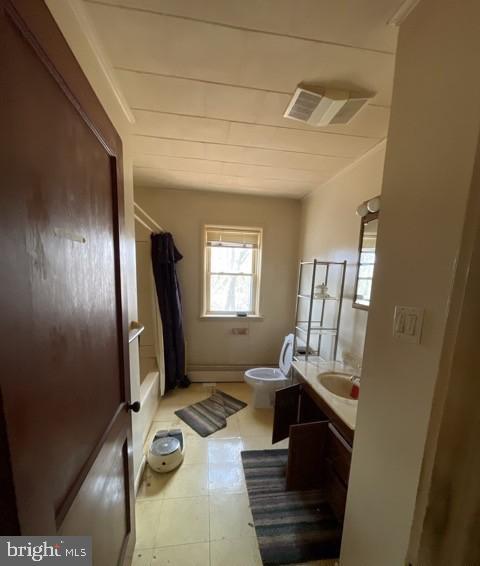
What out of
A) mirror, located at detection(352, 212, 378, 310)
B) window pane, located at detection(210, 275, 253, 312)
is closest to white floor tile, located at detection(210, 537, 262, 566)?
mirror, located at detection(352, 212, 378, 310)

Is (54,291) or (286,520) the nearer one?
(54,291)

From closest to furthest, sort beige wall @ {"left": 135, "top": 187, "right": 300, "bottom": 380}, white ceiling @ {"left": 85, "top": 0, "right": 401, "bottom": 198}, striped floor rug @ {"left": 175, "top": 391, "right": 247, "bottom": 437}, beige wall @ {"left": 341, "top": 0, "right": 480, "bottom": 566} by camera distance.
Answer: beige wall @ {"left": 341, "top": 0, "right": 480, "bottom": 566}, white ceiling @ {"left": 85, "top": 0, "right": 401, "bottom": 198}, striped floor rug @ {"left": 175, "top": 391, "right": 247, "bottom": 437}, beige wall @ {"left": 135, "top": 187, "right": 300, "bottom": 380}

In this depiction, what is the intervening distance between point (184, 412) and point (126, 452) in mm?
1469

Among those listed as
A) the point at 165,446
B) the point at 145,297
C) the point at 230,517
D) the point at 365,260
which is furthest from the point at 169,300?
the point at 365,260

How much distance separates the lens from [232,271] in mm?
3072

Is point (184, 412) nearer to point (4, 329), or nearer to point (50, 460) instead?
point (50, 460)

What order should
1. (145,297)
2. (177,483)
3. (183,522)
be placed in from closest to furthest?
(183,522), (177,483), (145,297)

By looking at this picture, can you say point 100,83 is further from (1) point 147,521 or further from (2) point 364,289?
(1) point 147,521

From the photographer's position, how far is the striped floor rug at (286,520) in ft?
4.08

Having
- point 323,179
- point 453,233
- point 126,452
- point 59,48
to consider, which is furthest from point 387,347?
point 323,179

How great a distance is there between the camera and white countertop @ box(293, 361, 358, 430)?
1.23m

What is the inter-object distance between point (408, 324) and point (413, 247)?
0.82 ft

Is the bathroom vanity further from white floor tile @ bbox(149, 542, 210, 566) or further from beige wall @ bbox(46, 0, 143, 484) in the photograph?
beige wall @ bbox(46, 0, 143, 484)

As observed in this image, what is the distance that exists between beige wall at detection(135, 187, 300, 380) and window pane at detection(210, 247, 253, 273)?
0.64 ft
